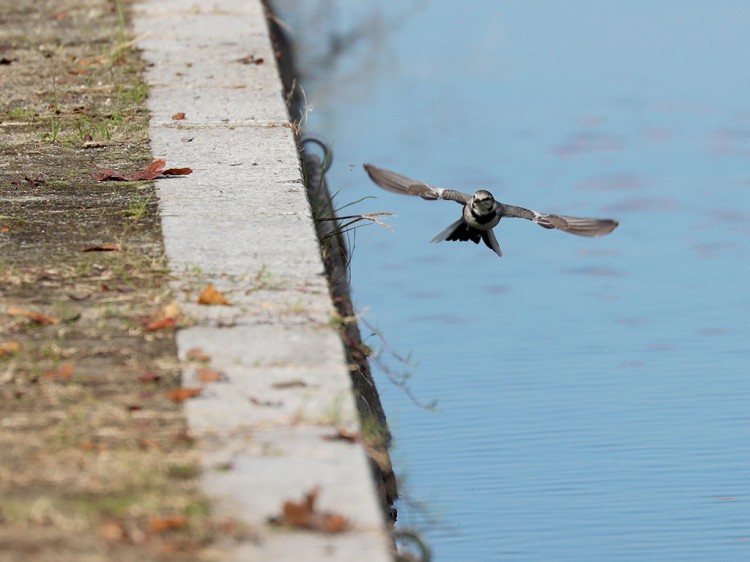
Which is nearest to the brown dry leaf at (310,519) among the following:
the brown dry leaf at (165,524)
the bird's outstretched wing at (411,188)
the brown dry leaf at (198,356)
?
the brown dry leaf at (165,524)

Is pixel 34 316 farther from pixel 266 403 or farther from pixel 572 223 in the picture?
pixel 572 223

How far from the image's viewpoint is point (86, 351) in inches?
108

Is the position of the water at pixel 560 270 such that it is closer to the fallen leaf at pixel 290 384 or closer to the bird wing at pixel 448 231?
the bird wing at pixel 448 231

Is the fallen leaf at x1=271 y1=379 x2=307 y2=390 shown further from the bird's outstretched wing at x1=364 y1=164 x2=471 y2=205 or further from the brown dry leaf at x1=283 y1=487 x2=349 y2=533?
the bird's outstretched wing at x1=364 y1=164 x2=471 y2=205

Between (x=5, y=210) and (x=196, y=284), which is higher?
(x=196, y=284)

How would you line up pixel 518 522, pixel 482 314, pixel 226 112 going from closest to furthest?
pixel 518 522, pixel 226 112, pixel 482 314

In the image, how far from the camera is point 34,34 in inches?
227

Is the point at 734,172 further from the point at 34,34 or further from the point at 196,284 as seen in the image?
the point at 196,284

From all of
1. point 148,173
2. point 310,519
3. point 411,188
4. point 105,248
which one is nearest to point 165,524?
point 310,519

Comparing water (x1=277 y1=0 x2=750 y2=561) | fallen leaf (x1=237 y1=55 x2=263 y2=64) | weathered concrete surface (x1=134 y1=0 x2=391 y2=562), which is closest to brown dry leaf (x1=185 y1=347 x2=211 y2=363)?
weathered concrete surface (x1=134 y1=0 x2=391 y2=562)

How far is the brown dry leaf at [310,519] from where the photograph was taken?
6.78 feet

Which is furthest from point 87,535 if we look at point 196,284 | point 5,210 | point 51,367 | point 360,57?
point 360,57

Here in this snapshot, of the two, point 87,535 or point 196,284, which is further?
point 196,284

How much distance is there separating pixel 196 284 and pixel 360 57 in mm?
6530
